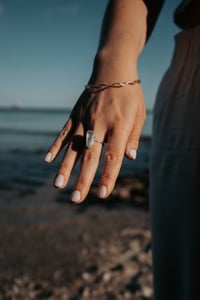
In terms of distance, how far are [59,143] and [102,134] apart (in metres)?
0.16

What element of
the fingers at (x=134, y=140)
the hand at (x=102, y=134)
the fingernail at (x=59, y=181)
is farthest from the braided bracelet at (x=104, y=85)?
the fingernail at (x=59, y=181)

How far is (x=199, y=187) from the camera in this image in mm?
1134

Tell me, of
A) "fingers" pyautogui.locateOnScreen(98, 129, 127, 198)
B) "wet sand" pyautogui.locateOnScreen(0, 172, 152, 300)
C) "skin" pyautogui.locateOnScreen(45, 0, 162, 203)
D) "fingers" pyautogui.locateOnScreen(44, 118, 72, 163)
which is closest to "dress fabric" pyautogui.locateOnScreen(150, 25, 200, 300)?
"skin" pyautogui.locateOnScreen(45, 0, 162, 203)

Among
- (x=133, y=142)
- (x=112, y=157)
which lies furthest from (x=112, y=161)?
(x=133, y=142)

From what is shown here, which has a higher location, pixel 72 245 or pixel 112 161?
pixel 112 161

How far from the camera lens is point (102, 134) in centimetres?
99

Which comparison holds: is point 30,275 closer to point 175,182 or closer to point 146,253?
point 146,253

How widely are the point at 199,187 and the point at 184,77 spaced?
43 cm

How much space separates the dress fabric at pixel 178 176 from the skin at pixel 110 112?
7.6 inches

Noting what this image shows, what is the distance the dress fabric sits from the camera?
1.15 metres

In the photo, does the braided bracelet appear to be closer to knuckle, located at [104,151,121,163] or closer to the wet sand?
knuckle, located at [104,151,121,163]

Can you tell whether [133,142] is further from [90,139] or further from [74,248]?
[74,248]

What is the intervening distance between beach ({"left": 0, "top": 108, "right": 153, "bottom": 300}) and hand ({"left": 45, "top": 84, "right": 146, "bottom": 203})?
252cm

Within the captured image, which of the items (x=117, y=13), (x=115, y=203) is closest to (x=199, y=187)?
(x=117, y=13)
